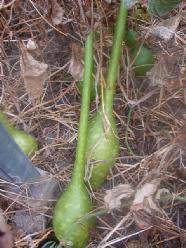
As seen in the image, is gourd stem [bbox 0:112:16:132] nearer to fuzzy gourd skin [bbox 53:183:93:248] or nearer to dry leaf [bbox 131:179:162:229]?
fuzzy gourd skin [bbox 53:183:93:248]

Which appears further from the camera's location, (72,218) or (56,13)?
(56,13)

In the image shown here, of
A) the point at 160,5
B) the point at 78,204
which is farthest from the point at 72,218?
the point at 160,5

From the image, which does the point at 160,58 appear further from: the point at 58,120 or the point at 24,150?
the point at 24,150

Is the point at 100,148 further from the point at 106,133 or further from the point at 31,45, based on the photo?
the point at 31,45

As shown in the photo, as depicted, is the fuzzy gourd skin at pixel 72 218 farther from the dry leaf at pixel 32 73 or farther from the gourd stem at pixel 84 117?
the dry leaf at pixel 32 73

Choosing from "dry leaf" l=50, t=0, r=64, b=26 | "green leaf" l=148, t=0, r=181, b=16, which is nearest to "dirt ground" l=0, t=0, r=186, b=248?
"dry leaf" l=50, t=0, r=64, b=26

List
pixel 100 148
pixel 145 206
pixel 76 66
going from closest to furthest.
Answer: pixel 145 206
pixel 100 148
pixel 76 66

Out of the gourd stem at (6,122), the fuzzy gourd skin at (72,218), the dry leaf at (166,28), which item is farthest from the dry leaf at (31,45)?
the fuzzy gourd skin at (72,218)
